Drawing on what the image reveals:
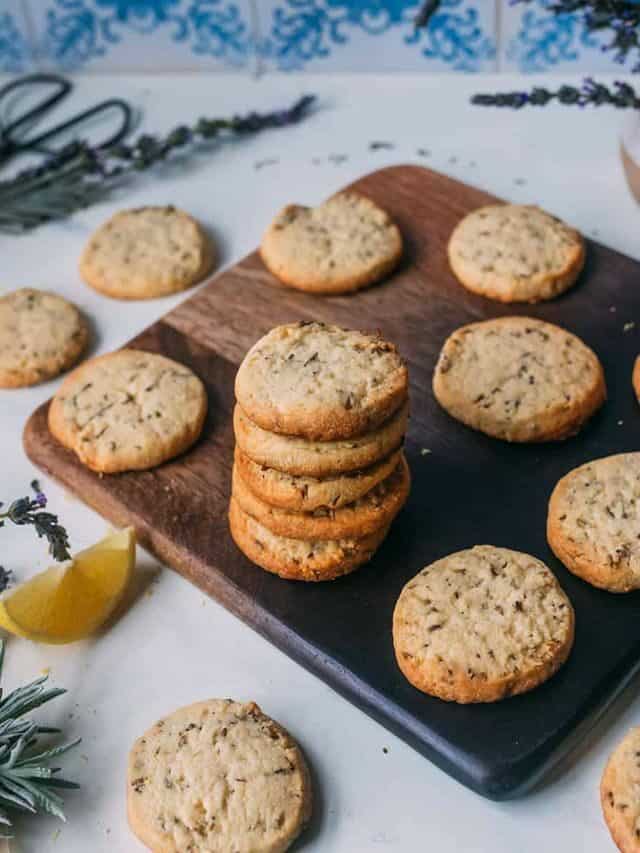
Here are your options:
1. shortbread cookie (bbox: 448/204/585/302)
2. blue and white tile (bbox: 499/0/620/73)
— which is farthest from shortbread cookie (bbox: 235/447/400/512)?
blue and white tile (bbox: 499/0/620/73)

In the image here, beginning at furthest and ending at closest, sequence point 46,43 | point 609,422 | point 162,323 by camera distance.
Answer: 1. point 46,43
2. point 162,323
3. point 609,422

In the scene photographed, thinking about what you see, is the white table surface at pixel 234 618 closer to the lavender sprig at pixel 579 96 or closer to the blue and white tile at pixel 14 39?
the blue and white tile at pixel 14 39

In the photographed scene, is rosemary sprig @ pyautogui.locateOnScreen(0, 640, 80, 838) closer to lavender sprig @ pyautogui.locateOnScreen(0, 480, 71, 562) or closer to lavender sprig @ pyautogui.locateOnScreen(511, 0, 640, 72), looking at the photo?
lavender sprig @ pyautogui.locateOnScreen(0, 480, 71, 562)

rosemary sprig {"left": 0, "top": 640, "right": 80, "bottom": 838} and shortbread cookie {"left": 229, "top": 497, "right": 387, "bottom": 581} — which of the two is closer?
rosemary sprig {"left": 0, "top": 640, "right": 80, "bottom": 838}

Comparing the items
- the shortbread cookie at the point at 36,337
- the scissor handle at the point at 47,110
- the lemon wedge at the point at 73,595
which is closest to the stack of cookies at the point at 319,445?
the lemon wedge at the point at 73,595

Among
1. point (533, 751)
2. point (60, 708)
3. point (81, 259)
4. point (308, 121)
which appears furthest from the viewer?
point (308, 121)

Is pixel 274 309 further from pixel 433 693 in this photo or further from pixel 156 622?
pixel 433 693

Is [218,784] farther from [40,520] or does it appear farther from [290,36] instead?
[290,36]

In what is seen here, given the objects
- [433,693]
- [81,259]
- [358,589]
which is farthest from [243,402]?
[81,259]
